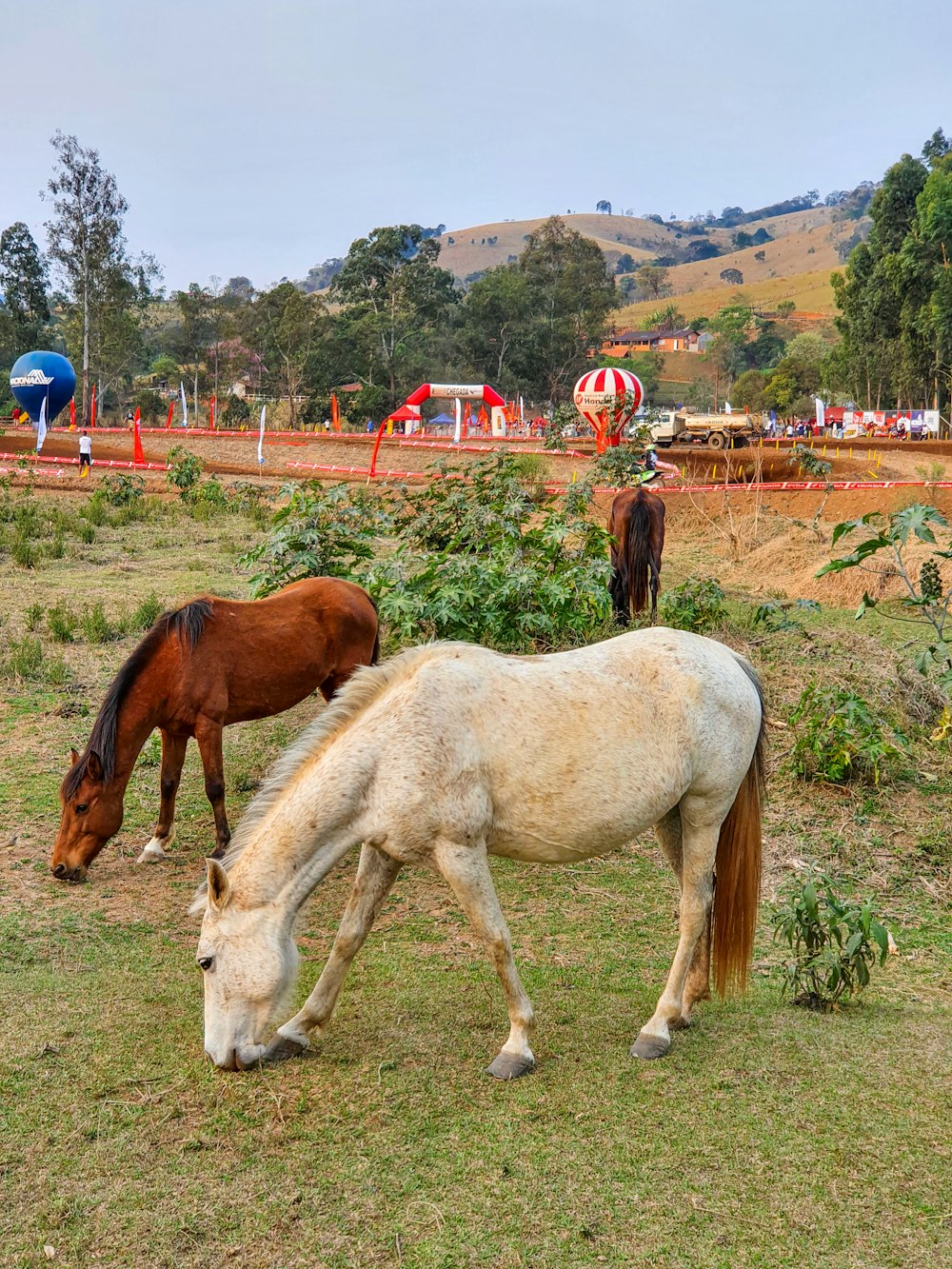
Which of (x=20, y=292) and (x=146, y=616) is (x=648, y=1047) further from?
(x=20, y=292)

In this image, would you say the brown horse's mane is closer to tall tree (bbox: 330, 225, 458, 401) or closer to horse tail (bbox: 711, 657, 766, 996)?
horse tail (bbox: 711, 657, 766, 996)

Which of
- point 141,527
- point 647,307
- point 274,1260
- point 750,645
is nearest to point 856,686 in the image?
point 750,645

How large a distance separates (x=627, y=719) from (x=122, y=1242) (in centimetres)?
247

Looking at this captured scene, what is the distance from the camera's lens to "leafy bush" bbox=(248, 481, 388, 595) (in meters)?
8.80

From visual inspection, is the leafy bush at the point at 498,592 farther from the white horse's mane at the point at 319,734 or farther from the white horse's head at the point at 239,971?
the white horse's head at the point at 239,971

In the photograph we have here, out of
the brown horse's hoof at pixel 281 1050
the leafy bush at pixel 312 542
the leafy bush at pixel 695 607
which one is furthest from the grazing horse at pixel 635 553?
the brown horse's hoof at pixel 281 1050

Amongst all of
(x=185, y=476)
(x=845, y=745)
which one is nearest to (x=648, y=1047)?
(x=845, y=745)

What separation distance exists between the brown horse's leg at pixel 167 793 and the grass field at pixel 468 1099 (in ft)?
0.44

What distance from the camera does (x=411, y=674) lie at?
434cm

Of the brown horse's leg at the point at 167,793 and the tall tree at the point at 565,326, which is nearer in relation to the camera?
the brown horse's leg at the point at 167,793

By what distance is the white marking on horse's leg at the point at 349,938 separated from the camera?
169 inches

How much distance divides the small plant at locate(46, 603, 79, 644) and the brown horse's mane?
4920mm

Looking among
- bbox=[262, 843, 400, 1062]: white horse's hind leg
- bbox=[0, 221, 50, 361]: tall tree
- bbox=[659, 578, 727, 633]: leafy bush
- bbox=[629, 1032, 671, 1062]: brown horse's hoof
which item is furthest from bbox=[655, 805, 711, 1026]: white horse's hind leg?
bbox=[0, 221, 50, 361]: tall tree

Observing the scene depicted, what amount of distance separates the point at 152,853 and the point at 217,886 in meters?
2.80
